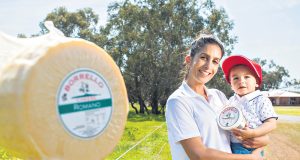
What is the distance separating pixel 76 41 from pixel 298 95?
6643 centimetres

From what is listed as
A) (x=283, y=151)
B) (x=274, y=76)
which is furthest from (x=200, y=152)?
(x=274, y=76)

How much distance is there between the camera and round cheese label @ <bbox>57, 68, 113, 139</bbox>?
Result: 40.9 inches

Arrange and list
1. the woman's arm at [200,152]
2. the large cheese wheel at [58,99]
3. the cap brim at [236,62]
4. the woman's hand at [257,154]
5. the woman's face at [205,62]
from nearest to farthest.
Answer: the large cheese wheel at [58,99], the woman's arm at [200,152], the woman's face at [205,62], the woman's hand at [257,154], the cap brim at [236,62]

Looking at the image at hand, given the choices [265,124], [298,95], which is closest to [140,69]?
[265,124]

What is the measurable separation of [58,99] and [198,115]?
1048 millimetres

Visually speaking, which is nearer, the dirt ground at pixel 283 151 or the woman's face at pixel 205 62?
the woman's face at pixel 205 62

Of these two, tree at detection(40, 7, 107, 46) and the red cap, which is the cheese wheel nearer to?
the red cap

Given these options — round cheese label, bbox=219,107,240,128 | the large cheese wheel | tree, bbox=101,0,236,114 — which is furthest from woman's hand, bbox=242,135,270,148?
tree, bbox=101,0,236,114

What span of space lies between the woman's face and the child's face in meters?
0.50

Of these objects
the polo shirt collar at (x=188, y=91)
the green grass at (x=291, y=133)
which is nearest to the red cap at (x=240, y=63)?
the polo shirt collar at (x=188, y=91)

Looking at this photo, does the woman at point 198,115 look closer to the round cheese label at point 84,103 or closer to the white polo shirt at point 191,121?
the white polo shirt at point 191,121

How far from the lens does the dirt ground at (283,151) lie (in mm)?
10820

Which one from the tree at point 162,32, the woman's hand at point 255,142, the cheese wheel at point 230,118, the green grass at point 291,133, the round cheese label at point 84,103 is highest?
the tree at point 162,32

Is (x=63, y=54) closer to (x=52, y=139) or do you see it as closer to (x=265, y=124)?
(x=52, y=139)
